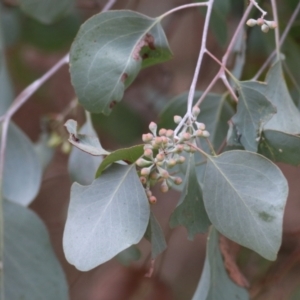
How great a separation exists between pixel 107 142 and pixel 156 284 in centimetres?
47

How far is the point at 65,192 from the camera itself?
73.7 inches

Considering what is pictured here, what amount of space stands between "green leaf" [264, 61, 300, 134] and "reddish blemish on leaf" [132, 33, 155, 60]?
147 millimetres

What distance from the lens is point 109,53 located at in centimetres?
63

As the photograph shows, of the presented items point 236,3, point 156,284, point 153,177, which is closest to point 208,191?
point 153,177

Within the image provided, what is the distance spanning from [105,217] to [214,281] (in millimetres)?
232

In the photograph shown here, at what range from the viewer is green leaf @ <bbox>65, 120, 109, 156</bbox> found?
511 millimetres

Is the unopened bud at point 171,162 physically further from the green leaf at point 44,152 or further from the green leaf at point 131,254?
the green leaf at point 44,152

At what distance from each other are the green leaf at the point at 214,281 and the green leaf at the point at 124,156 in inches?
6.6

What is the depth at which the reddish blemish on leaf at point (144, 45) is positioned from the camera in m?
0.65

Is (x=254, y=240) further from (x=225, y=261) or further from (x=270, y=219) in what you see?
(x=225, y=261)

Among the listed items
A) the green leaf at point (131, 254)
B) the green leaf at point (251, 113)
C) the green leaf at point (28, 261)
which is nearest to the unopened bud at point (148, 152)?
the green leaf at point (251, 113)

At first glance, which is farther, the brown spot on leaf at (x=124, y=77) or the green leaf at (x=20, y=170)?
the green leaf at (x=20, y=170)

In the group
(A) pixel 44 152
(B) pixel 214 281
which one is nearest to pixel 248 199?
(B) pixel 214 281

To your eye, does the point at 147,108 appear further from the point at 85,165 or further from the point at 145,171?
the point at 145,171
